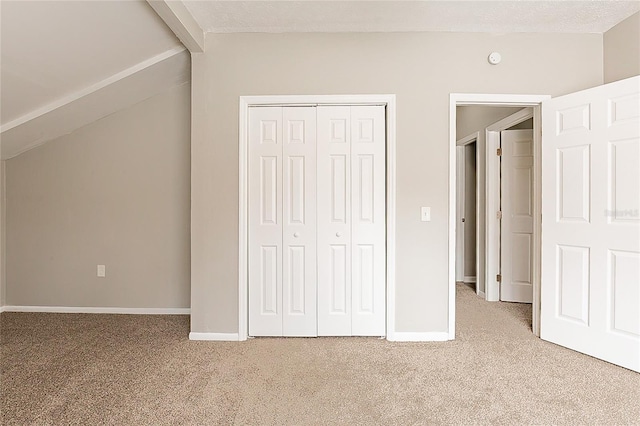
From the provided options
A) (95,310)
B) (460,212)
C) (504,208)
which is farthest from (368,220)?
(95,310)

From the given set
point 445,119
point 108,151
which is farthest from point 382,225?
point 108,151

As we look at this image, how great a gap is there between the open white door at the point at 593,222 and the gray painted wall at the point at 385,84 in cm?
45

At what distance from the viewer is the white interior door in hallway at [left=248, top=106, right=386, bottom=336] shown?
2.89 metres

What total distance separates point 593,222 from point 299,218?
223 cm

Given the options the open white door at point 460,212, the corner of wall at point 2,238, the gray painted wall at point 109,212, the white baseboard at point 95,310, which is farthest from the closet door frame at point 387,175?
the corner of wall at point 2,238

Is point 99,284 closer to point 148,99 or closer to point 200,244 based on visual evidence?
point 200,244

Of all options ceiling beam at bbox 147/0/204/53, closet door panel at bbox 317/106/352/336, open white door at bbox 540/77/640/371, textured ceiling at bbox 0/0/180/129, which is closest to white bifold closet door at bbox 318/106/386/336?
closet door panel at bbox 317/106/352/336

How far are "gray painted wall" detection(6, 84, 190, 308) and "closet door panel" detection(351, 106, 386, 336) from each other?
1.83 m

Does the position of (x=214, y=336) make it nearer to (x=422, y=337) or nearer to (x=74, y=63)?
(x=422, y=337)

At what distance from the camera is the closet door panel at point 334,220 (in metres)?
2.89

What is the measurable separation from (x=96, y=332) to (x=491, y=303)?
4.07 meters

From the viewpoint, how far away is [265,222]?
2.93 m

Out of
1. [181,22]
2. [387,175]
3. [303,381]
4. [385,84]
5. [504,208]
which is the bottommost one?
[303,381]

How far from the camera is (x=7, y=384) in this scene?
2127 mm
